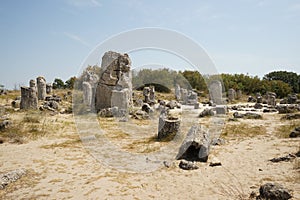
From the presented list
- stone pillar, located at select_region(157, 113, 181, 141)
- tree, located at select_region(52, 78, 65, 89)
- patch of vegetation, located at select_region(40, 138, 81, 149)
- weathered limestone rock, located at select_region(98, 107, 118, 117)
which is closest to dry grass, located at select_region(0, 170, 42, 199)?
patch of vegetation, located at select_region(40, 138, 81, 149)

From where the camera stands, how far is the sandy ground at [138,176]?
4.36 meters

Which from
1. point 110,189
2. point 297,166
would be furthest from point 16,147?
point 297,166

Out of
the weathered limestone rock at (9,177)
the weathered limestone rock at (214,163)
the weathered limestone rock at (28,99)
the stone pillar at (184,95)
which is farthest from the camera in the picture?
the stone pillar at (184,95)

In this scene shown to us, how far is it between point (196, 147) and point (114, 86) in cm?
991

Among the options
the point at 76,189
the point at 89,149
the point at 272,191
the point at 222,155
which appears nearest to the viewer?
the point at 272,191

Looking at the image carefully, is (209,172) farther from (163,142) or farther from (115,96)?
(115,96)

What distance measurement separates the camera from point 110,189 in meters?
4.52

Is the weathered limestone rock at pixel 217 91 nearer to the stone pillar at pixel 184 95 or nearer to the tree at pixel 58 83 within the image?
the stone pillar at pixel 184 95

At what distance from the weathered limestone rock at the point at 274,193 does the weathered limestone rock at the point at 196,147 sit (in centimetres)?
209

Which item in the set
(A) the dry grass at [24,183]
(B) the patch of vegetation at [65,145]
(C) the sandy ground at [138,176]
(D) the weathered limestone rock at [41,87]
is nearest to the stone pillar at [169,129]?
(C) the sandy ground at [138,176]

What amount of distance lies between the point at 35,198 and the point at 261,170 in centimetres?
476

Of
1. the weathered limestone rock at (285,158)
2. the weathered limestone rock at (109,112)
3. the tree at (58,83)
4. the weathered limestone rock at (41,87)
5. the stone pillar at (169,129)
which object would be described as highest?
the tree at (58,83)

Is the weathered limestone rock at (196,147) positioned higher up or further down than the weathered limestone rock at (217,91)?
further down

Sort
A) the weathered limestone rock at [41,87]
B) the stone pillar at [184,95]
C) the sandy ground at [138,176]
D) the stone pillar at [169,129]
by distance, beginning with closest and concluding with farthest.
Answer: the sandy ground at [138,176], the stone pillar at [169,129], the weathered limestone rock at [41,87], the stone pillar at [184,95]
